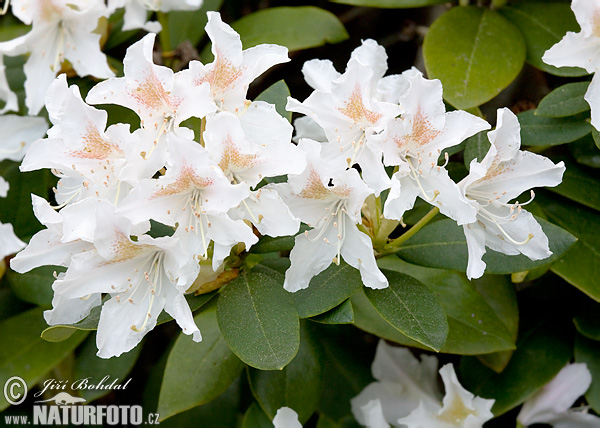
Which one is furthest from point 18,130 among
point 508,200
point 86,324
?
point 508,200

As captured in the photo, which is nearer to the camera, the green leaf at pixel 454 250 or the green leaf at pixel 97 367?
the green leaf at pixel 454 250

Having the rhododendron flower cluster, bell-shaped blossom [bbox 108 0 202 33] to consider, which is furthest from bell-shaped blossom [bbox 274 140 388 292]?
bell-shaped blossom [bbox 108 0 202 33]

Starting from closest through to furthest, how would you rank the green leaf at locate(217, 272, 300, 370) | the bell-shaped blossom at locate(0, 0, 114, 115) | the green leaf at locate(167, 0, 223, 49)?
the green leaf at locate(217, 272, 300, 370) < the bell-shaped blossom at locate(0, 0, 114, 115) < the green leaf at locate(167, 0, 223, 49)

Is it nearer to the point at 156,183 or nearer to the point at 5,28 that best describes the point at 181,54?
the point at 5,28

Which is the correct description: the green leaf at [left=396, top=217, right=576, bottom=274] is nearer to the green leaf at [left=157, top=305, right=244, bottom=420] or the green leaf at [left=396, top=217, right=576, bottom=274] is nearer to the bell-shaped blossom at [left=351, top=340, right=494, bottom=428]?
the bell-shaped blossom at [left=351, top=340, right=494, bottom=428]

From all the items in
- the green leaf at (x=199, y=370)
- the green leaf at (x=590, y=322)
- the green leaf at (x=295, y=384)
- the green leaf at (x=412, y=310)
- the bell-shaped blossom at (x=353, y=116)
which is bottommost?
the green leaf at (x=295, y=384)

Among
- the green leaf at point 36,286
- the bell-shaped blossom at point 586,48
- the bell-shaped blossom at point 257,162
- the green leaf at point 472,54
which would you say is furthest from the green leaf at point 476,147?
the green leaf at point 36,286

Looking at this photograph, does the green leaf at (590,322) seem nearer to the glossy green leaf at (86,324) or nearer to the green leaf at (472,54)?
the green leaf at (472,54)

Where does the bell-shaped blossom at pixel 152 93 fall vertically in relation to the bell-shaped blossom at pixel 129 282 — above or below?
above
